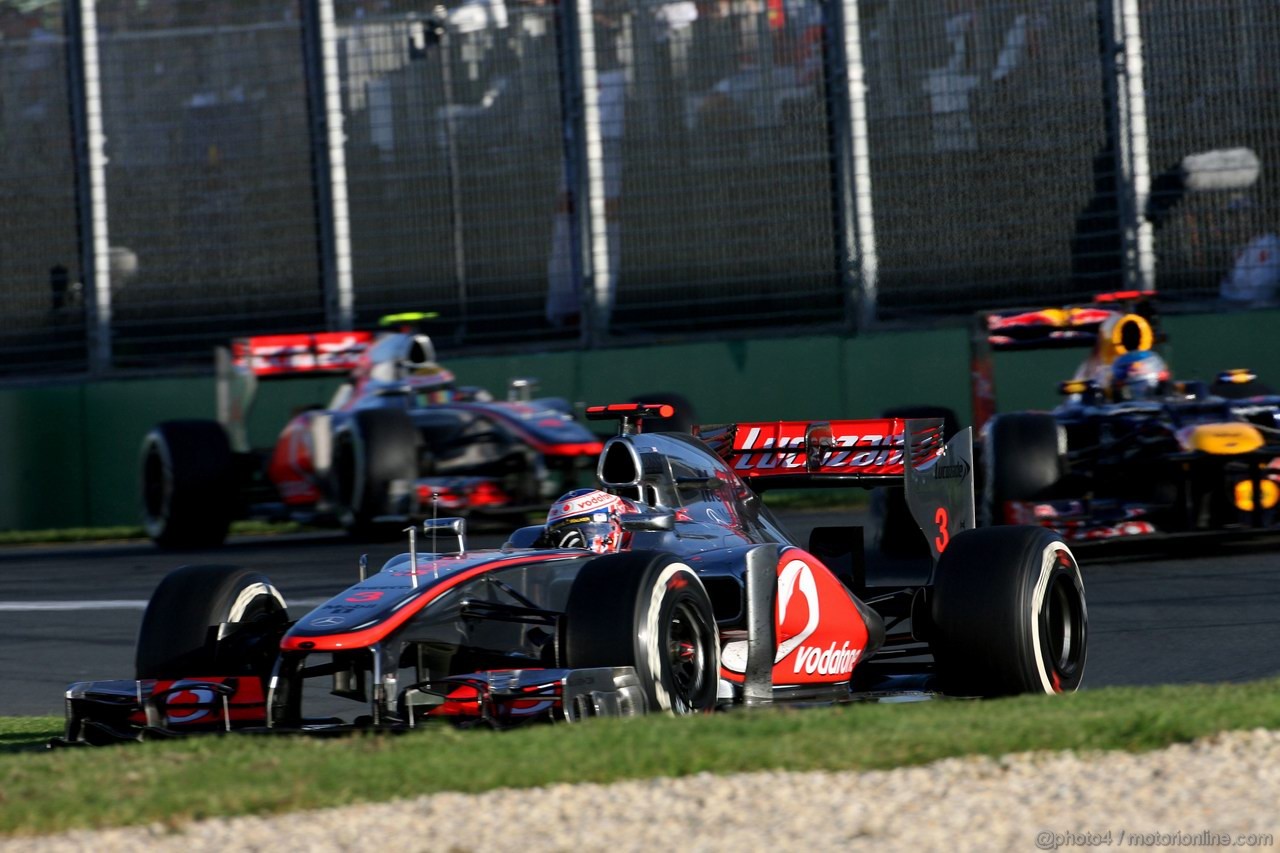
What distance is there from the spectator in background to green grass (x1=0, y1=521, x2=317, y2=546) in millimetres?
8379

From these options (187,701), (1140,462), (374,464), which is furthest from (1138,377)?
(187,701)

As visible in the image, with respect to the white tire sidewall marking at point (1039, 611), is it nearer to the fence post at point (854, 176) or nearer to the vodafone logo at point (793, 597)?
the vodafone logo at point (793, 597)

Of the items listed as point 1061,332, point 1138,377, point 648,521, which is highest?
point 1061,332

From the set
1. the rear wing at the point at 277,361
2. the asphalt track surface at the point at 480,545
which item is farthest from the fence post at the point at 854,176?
the rear wing at the point at 277,361

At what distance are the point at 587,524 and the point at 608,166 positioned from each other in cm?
1029

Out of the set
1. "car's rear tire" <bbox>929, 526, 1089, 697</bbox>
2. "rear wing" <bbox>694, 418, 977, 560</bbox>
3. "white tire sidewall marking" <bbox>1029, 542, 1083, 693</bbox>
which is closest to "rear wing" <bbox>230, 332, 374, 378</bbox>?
"rear wing" <bbox>694, 418, 977, 560</bbox>

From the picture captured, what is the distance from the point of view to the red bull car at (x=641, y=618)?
5.95 meters

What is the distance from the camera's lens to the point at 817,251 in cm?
1636

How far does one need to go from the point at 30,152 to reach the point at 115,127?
96 centimetres

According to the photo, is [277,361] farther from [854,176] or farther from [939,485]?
[939,485]

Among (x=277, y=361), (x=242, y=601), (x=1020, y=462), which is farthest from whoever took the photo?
(x=277, y=361)

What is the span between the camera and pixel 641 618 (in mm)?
5898

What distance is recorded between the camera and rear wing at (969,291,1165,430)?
510 inches

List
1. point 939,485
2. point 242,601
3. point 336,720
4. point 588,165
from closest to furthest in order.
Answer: point 336,720 < point 242,601 < point 939,485 < point 588,165
